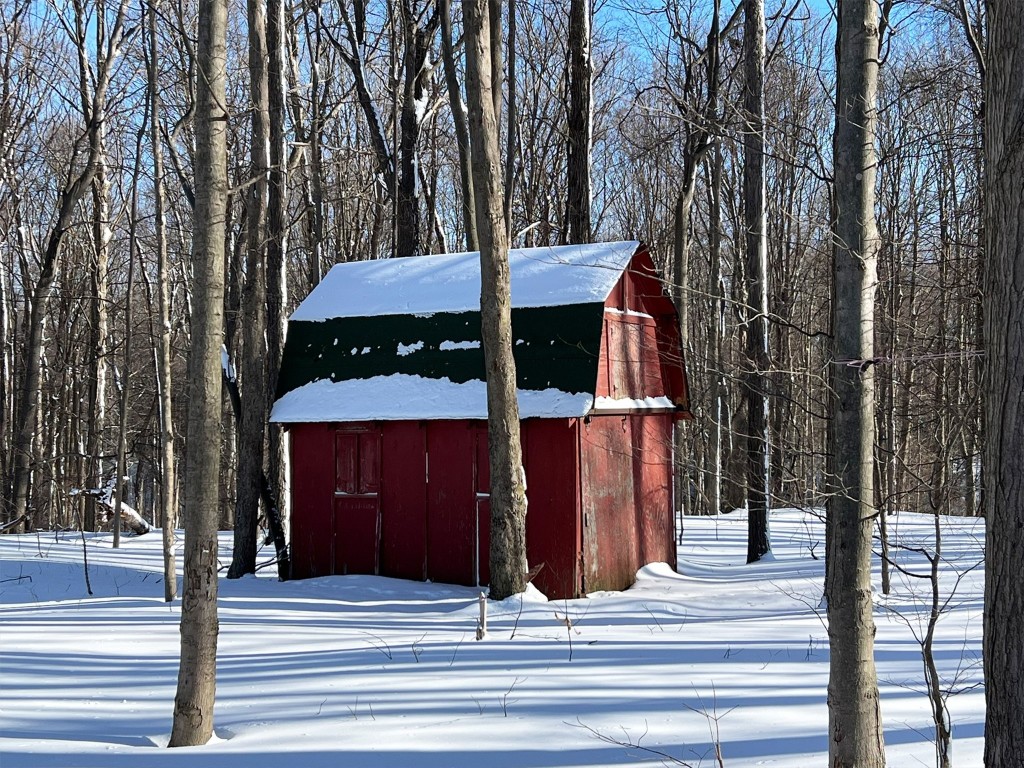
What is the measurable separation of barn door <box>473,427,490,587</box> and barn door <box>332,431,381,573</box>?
1.64m

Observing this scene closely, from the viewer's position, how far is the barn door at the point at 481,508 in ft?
45.3

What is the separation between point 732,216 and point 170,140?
64.8 feet

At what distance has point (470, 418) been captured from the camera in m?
13.6

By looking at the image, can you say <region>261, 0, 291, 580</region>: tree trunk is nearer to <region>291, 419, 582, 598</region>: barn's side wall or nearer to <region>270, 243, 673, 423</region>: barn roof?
<region>291, 419, 582, 598</region>: barn's side wall

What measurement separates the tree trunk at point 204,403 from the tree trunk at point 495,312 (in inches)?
200

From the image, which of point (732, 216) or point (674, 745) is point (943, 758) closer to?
point (674, 745)

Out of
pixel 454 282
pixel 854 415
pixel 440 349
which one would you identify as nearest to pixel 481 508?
pixel 440 349

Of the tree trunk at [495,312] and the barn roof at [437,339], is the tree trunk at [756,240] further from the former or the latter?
the tree trunk at [495,312]

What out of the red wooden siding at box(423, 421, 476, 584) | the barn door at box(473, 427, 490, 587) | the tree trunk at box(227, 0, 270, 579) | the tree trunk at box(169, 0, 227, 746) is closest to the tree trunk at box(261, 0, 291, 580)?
the tree trunk at box(227, 0, 270, 579)

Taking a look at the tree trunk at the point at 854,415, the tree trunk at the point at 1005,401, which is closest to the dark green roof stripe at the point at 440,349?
the tree trunk at the point at 854,415

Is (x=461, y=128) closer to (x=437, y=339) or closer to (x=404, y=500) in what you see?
(x=437, y=339)

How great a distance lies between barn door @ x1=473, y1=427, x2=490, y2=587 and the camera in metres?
13.8

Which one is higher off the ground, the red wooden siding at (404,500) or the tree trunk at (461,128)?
the tree trunk at (461,128)

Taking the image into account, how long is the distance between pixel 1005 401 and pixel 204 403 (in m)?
4.93
